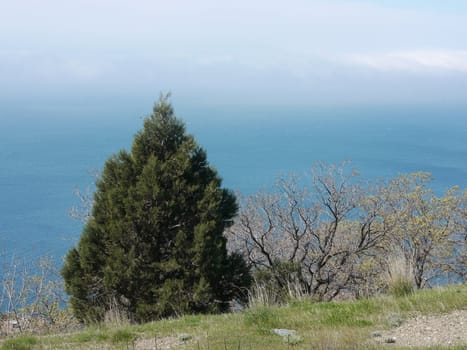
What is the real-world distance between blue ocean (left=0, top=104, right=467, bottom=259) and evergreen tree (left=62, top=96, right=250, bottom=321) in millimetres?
14796

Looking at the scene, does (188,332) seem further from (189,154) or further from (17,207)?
(17,207)

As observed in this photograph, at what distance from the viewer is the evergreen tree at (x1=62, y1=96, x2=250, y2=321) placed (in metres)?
12.5

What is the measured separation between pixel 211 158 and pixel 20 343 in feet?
355

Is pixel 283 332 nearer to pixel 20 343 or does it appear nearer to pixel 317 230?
pixel 20 343

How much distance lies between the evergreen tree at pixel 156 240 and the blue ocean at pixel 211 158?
14.8 m

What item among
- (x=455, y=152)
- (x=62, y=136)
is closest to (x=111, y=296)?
(x=455, y=152)

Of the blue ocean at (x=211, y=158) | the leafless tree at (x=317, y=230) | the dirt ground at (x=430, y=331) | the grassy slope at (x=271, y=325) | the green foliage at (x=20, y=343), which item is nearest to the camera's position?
the dirt ground at (x=430, y=331)

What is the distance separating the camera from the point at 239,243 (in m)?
21.5

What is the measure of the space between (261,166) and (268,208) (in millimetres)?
82514

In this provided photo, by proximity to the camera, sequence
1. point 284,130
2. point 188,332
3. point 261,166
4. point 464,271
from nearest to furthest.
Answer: point 188,332, point 464,271, point 261,166, point 284,130

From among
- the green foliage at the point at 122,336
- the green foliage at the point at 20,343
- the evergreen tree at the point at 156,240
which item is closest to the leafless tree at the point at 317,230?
the evergreen tree at the point at 156,240

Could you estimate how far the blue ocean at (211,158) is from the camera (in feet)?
196

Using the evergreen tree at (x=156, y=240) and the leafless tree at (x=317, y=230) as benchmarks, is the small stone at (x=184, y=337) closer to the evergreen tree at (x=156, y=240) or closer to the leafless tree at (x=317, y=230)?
the evergreen tree at (x=156, y=240)

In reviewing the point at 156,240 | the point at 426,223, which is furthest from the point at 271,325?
the point at 426,223
